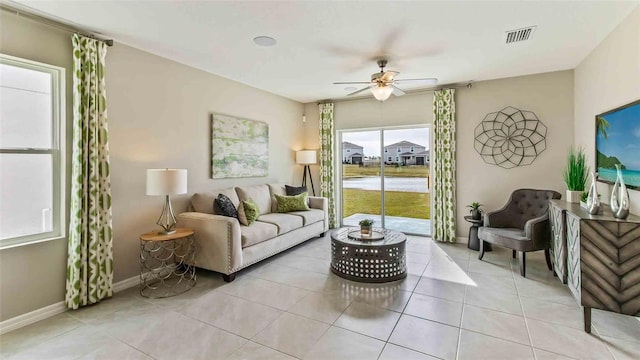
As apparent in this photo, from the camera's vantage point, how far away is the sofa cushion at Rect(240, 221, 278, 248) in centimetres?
350

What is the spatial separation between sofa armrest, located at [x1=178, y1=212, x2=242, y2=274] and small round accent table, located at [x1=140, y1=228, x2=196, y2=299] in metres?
0.13

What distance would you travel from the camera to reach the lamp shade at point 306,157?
597cm

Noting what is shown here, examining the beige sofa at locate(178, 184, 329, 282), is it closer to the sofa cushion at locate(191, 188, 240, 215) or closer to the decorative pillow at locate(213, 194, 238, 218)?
the sofa cushion at locate(191, 188, 240, 215)

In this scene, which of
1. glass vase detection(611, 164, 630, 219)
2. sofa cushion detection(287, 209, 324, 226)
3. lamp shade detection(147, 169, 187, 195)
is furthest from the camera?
sofa cushion detection(287, 209, 324, 226)

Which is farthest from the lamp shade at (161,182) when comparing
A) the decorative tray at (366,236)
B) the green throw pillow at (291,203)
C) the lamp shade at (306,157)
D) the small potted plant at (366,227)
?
the lamp shade at (306,157)

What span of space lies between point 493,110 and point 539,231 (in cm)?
214

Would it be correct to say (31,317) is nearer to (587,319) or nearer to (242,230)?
(242,230)

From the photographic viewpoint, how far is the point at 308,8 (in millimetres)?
2467

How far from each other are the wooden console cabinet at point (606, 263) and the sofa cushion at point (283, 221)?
3.20 meters

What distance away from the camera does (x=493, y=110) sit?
4.64 metres

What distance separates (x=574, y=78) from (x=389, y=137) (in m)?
2.84

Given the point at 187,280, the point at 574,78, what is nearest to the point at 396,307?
the point at 187,280

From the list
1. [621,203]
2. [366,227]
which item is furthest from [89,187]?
[621,203]

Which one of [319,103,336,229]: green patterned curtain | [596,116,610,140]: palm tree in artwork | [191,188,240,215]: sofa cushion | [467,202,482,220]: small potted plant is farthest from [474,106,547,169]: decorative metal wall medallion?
[191,188,240,215]: sofa cushion
